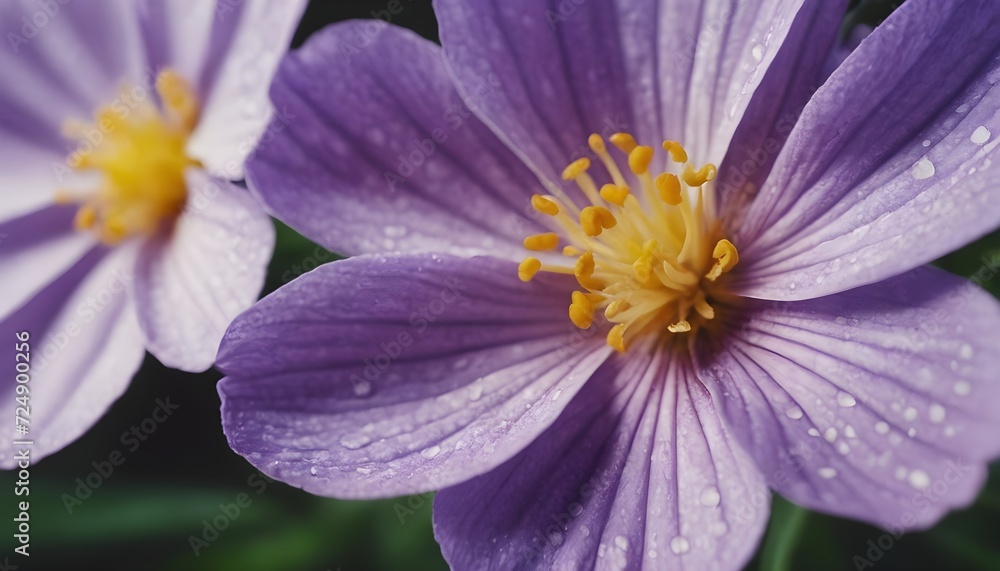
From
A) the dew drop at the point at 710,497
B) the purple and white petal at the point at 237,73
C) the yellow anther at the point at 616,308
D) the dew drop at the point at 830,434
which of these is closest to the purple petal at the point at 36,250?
the purple and white petal at the point at 237,73

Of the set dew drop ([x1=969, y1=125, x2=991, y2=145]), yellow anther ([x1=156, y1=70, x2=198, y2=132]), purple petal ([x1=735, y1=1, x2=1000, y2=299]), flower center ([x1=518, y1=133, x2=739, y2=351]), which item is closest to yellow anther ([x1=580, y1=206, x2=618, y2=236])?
flower center ([x1=518, y1=133, x2=739, y2=351])

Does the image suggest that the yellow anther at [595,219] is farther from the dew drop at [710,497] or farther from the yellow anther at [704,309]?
the dew drop at [710,497]

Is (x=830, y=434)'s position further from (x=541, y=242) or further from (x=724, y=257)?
(x=541, y=242)

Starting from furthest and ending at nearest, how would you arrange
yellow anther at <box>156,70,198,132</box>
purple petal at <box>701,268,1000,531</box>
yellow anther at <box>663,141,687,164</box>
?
yellow anther at <box>156,70,198,132</box> → yellow anther at <box>663,141,687,164</box> → purple petal at <box>701,268,1000,531</box>

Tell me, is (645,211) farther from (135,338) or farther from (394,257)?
(135,338)

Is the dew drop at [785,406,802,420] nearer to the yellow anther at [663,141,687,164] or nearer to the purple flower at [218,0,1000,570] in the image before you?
the purple flower at [218,0,1000,570]

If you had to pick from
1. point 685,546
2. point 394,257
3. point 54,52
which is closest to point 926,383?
point 685,546
